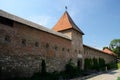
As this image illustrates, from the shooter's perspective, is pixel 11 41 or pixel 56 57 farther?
pixel 56 57

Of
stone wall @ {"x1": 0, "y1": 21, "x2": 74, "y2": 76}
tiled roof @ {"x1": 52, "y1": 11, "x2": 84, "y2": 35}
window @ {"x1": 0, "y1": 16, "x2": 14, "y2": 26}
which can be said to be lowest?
stone wall @ {"x1": 0, "y1": 21, "x2": 74, "y2": 76}

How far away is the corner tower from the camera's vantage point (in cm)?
2425

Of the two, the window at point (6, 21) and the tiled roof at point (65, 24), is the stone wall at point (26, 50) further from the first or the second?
the tiled roof at point (65, 24)

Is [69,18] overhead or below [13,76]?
overhead

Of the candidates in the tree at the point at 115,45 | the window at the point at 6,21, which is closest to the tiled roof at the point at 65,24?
the window at the point at 6,21

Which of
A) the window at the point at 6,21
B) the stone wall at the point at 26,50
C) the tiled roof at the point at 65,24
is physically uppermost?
the tiled roof at the point at 65,24

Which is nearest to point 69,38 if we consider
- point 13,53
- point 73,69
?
point 73,69

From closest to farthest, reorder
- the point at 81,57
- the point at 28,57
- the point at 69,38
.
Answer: the point at 28,57 → the point at 69,38 → the point at 81,57

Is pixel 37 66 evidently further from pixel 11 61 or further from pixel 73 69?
pixel 73 69

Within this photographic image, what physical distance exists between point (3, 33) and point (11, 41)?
1.07 m

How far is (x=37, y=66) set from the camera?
1616 centimetres

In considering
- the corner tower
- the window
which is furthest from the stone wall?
the corner tower

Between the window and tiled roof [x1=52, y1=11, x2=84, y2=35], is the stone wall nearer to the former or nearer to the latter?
the window

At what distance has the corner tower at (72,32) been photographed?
24.3 metres
